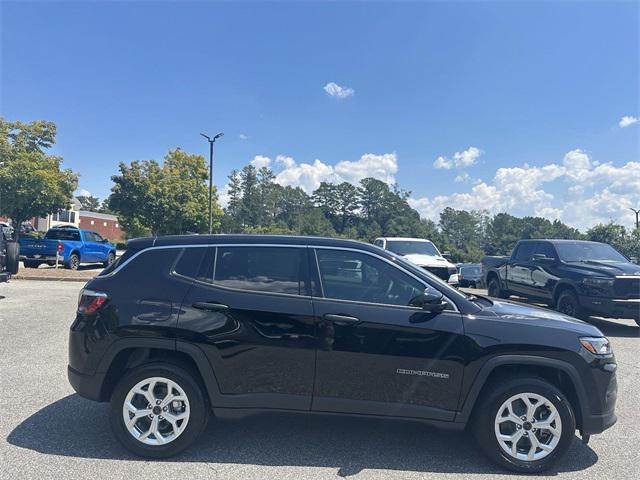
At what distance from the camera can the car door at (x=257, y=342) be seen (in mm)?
3521

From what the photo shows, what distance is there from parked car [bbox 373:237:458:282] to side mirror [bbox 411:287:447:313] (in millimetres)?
8704

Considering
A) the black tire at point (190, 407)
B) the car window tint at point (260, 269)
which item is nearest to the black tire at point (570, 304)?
the car window tint at point (260, 269)

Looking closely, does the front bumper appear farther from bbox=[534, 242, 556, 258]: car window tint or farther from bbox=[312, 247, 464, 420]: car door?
bbox=[312, 247, 464, 420]: car door

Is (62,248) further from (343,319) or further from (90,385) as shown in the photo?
(343,319)

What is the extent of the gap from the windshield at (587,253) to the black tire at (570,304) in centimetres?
93

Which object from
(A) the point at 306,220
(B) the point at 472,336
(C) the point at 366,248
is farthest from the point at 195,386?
(A) the point at 306,220

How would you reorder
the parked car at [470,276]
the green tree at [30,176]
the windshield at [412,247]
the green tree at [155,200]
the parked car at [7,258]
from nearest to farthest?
the parked car at [7,258]
the windshield at [412,247]
the green tree at [30,176]
the parked car at [470,276]
the green tree at [155,200]

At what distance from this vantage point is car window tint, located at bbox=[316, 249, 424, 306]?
11.9 feet

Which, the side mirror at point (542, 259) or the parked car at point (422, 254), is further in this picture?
the parked car at point (422, 254)

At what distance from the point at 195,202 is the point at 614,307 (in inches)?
1345

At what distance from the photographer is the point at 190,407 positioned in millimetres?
3537

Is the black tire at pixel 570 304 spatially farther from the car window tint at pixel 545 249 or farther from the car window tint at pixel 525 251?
the car window tint at pixel 525 251

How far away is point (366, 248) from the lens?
386cm

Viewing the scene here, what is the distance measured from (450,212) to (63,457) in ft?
430
